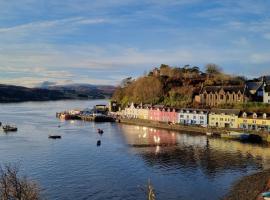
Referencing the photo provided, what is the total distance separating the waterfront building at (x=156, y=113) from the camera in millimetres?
68562

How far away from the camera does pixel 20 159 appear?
36.8 meters

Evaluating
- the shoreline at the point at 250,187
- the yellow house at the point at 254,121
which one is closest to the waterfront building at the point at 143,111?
the yellow house at the point at 254,121

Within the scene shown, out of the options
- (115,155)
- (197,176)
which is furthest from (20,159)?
(197,176)

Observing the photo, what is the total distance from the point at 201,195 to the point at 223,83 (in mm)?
56239

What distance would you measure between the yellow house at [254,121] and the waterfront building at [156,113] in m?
17.2

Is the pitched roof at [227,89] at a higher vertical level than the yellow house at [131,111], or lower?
higher

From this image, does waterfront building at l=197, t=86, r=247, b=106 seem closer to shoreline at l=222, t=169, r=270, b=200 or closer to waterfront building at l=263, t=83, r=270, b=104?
waterfront building at l=263, t=83, r=270, b=104

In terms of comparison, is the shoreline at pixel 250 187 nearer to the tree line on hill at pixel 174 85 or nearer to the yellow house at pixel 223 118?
the yellow house at pixel 223 118

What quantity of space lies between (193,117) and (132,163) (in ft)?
91.0

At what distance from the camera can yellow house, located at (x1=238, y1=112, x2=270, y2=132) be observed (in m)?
50.3

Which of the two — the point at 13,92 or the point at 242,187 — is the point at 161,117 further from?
the point at 13,92

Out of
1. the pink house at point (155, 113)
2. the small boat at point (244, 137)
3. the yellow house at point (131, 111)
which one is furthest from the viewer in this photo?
the yellow house at point (131, 111)

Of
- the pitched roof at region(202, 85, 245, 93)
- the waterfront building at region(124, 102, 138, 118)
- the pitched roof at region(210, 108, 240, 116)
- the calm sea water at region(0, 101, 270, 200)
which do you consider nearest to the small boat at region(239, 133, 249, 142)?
the calm sea water at region(0, 101, 270, 200)

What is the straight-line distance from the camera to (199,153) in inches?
1545
